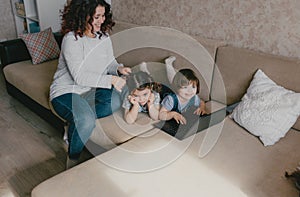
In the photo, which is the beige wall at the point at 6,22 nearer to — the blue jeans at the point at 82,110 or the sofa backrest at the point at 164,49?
the sofa backrest at the point at 164,49

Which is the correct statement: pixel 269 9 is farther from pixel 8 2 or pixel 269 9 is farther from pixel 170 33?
pixel 8 2

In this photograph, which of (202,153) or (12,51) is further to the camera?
(12,51)

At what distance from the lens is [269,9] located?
176 cm

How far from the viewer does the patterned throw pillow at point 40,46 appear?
2.59 meters

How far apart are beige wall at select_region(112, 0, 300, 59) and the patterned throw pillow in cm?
94

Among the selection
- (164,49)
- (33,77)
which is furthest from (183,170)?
(33,77)

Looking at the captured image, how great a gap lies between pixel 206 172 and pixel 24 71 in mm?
1884

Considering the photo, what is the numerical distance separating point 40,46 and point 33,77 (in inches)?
16.1

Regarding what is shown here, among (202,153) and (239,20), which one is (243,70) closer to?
(239,20)

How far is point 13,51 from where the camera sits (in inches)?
105

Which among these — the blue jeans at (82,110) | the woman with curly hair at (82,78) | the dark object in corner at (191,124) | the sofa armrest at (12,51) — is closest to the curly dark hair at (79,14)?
the woman with curly hair at (82,78)

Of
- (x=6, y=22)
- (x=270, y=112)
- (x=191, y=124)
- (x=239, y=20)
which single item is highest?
(x=239, y=20)

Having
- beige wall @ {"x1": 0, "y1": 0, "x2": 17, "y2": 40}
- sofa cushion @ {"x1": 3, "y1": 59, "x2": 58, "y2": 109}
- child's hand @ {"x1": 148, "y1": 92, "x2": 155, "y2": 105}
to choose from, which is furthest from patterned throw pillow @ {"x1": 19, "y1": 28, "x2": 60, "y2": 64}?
beige wall @ {"x1": 0, "y1": 0, "x2": 17, "y2": 40}

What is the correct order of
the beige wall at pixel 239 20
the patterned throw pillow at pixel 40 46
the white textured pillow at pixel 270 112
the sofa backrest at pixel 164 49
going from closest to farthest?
the white textured pillow at pixel 270 112 < the beige wall at pixel 239 20 < the sofa backrest at pixel 164 49 < the patterned throw pillow at pixel 40 46
